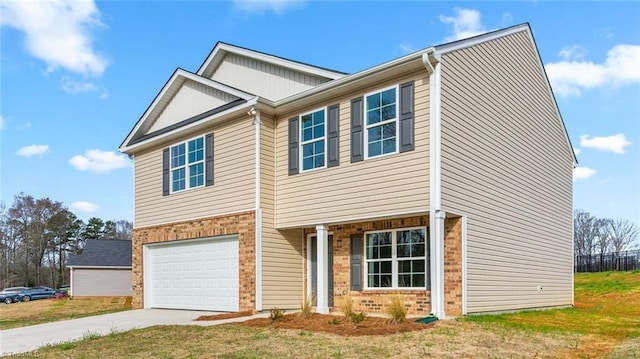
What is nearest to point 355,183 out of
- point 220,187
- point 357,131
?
point 357,131

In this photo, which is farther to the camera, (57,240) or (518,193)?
(57,240)

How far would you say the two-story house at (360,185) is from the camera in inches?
464

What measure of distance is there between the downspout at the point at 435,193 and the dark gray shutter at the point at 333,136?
2571 mm

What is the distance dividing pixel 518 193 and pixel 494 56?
3649 mm

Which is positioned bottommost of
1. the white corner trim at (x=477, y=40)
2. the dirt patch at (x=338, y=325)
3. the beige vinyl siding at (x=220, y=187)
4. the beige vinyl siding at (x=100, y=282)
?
the beige vinyl siding at (x=100, y=282)

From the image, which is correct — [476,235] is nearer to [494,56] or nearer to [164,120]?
[494,56]

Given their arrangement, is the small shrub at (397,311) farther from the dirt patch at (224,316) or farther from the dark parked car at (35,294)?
the dark parked car at (35,294)

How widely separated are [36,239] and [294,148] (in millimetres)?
49004

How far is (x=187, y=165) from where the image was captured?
16141mm

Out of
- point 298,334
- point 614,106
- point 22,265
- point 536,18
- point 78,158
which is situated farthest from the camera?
point 22,265

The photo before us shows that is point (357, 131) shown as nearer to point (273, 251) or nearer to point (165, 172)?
point (273, 251)

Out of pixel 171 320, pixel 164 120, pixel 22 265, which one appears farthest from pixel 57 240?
pixel 171 320

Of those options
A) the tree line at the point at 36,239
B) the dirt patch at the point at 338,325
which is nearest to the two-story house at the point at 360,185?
the dirt patch at the point at 338,325

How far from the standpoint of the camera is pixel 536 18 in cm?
1577
